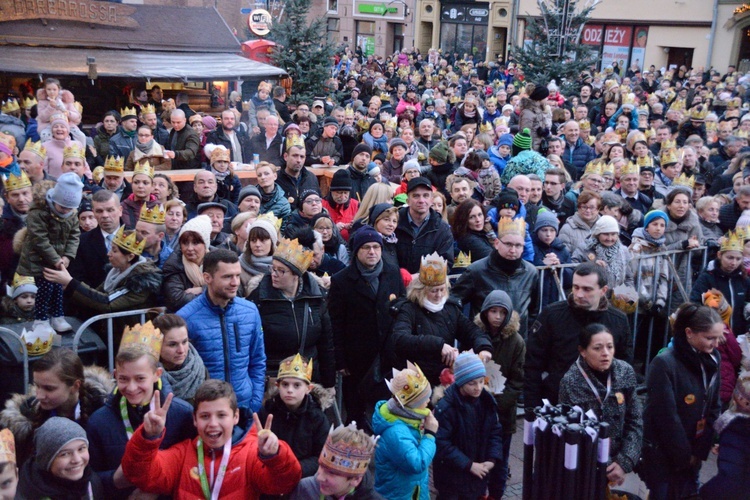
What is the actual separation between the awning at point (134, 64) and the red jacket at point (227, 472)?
1269 cm

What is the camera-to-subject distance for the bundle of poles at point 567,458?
3758 mm

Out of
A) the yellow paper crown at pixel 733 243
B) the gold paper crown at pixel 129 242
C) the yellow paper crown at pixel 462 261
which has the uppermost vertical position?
the gold paper crown at pixel 129 242

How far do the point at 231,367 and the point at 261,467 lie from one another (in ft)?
3.22

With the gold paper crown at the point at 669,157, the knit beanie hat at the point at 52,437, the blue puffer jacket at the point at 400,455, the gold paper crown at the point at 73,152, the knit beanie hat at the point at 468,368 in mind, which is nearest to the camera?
the knit beanie hat at the point at 52,437

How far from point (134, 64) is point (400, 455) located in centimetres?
1414

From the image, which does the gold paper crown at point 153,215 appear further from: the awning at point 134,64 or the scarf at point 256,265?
the awning at point 134,64

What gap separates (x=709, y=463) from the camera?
6.25m

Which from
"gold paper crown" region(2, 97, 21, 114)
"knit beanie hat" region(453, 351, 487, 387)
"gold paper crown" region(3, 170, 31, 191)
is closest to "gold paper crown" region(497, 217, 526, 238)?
"knit beanie hat" region(453, 351, 487, 387)

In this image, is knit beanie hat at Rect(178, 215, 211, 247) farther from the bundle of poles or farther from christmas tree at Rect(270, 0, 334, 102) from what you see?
christmas tree at Rect(270, 0, 334, 102)

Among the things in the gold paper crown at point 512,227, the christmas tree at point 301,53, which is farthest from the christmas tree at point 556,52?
the gold paper crown at point 512,227

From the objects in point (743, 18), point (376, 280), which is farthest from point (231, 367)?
point (743, 18)

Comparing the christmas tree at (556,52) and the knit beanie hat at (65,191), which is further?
the christmas tree at (556,52)

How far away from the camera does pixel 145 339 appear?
13.8 ft

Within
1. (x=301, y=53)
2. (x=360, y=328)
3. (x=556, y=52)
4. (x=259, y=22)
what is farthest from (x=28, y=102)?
(x=556, y=52)
